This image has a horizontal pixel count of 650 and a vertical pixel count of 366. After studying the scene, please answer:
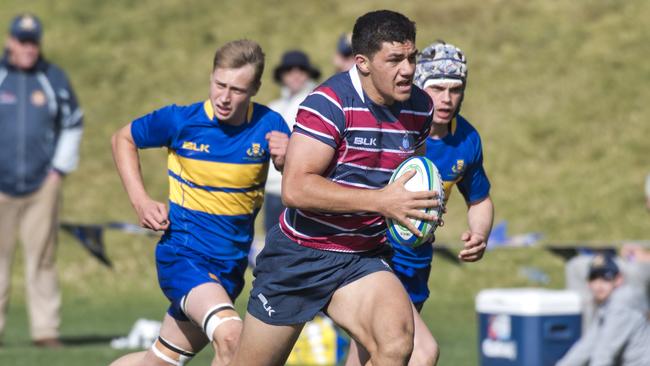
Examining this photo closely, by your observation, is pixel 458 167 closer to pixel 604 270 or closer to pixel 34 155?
pixel 604 270

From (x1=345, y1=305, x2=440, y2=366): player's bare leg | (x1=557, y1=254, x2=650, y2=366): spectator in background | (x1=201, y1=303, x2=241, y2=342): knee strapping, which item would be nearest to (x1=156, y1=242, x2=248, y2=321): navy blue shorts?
(x1=201, y1=303, x2=241, y2=342): knee strapping

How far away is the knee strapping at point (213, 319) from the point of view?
6.67 m

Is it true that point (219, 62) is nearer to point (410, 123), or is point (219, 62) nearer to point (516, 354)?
point (410, 123)

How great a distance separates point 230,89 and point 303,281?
1485 millimetres

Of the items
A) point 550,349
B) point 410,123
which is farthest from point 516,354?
point 410,123

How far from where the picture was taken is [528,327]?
31.8ft

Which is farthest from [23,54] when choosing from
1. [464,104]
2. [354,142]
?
[464,104]

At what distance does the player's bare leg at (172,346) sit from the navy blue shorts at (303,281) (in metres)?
1.11

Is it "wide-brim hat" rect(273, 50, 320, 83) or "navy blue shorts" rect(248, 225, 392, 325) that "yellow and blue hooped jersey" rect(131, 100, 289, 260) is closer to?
"navy blue shorts" rect(248, 225, 392, 325)

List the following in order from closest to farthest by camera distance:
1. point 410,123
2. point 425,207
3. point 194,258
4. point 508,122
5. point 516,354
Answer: point 425,207, point 410,123, point 194,258, point 516,354, point 508,122

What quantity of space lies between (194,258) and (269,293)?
1110mm

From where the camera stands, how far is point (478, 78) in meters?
20.7

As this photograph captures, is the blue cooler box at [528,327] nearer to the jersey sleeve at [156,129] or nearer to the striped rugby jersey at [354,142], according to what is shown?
the jersey sleeve at [156,129]

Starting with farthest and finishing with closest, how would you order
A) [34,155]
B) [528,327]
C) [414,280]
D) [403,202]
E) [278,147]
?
1. [34,155]
2. [528,327]
3. [414,280]
4. [278,147]
5. [403,202]
